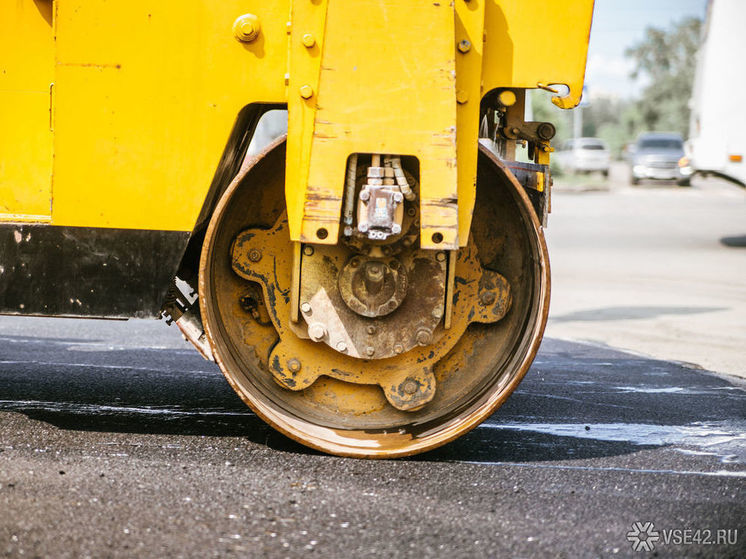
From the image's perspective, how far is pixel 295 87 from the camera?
367 centimetres

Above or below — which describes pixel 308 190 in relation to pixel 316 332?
above

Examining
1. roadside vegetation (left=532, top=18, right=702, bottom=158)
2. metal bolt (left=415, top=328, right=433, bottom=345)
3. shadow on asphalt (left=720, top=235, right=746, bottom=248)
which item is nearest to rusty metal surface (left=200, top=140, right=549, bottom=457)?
metal bolt (left=415, top=328, right=433, bottom=345)

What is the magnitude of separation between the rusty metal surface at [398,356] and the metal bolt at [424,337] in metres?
0.11

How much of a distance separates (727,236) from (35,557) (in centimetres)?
1433

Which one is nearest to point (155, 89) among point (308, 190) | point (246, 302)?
point (308, 190)

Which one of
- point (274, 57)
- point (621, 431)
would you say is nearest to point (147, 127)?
point (274, 57)

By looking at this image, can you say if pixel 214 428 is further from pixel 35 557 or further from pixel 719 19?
pixel 719 19

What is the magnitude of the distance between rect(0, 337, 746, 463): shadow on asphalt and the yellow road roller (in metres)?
0.37

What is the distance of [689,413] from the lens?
5113 mm

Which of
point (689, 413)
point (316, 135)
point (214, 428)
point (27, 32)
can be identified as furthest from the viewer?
point (689, 413)

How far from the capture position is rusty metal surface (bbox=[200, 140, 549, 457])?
395 centimetres

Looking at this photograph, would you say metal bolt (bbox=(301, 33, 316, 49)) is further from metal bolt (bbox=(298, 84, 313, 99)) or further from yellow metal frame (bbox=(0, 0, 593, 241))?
metal bolt (bbox=(298, 84, 313, 99))

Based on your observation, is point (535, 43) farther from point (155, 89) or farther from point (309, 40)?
point (155, 89)

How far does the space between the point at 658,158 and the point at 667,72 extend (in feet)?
147
